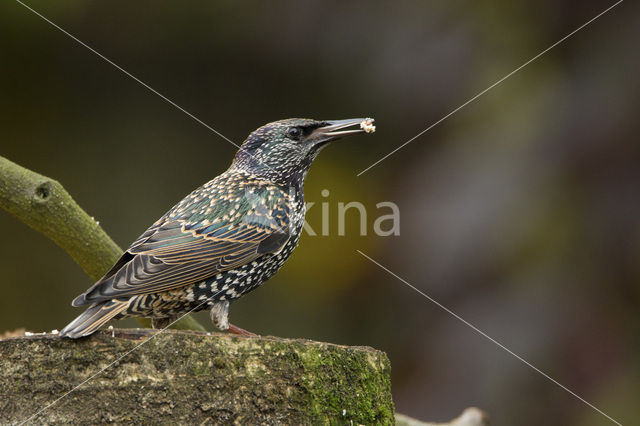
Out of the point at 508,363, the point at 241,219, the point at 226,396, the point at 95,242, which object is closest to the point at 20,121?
the point at 95,242

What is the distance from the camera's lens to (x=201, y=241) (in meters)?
3.37

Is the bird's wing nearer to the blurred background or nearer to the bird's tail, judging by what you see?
the bird's tail

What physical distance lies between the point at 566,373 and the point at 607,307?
22.6 inches

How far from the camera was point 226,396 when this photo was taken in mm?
2604

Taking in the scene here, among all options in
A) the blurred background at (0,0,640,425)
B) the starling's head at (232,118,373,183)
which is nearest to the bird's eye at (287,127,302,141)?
the starling's head at (232,118,373,183)

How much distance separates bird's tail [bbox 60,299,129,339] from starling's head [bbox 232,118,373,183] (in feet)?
4.20

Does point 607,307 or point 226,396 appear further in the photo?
point 607,307

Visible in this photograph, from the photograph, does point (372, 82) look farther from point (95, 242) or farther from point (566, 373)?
point (95, 242)

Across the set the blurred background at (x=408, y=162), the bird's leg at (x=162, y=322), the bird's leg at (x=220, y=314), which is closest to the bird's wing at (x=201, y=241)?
the bird's leg at (x=220, y=314)

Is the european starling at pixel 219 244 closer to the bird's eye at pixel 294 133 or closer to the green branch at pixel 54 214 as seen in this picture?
the bird's eye at pixel 294 133

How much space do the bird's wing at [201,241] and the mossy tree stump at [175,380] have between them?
1.30 ft

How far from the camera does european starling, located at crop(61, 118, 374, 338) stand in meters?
3.09
